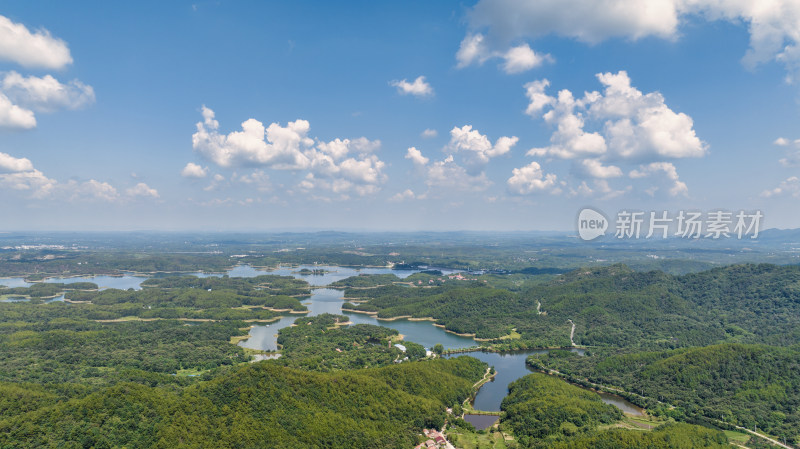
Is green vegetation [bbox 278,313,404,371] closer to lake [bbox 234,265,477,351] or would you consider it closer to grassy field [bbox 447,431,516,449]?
lake [bbox 234,265,477,351]

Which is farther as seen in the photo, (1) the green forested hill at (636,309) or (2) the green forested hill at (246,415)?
(1) the green forested hill at (636,309)

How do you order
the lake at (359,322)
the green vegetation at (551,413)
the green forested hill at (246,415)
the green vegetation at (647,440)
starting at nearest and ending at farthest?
the green forested hill at (246,415) < the green vegetation at (647,440) < the green vegetation at (551,413) < the lake at (359,322)

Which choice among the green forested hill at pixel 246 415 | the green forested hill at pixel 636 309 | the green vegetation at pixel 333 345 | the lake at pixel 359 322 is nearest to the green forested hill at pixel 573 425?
the green forested hill at pixel 246 415

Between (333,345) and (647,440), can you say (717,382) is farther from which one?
(333,345)

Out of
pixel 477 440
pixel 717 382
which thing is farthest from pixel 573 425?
pixel 717 382

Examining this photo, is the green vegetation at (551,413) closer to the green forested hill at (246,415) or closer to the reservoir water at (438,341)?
the reservoir water at (438,341)

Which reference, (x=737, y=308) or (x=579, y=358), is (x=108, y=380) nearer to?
(x=579, y=358)

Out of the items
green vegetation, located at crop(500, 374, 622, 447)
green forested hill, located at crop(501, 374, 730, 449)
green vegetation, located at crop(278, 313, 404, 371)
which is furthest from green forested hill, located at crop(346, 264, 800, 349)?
green forested hill, located at crop(501, 374, 730, 449)

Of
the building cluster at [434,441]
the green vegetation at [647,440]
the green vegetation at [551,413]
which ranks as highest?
the green vegetation at [647,440]
